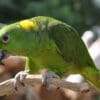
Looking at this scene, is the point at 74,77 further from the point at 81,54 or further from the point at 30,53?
the point at 30,53

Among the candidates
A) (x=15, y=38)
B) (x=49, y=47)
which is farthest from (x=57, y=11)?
(x=15, y=38)

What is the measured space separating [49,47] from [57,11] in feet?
11.1

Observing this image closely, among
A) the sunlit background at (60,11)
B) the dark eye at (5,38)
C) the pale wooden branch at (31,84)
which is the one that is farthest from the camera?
the sunlit background at (60,11)

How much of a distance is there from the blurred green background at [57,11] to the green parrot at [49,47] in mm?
2870

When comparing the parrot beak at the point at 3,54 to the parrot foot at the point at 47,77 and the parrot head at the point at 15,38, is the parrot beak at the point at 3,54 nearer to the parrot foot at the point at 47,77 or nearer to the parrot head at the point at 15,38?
the parrot head at the point at 15,38

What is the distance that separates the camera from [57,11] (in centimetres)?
496

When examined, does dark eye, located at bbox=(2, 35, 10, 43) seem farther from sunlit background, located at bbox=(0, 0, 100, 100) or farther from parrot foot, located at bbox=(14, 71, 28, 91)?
sunlit background, located at bbox=(0, 0, 100, 100)

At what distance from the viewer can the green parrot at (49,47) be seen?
1.51 meters

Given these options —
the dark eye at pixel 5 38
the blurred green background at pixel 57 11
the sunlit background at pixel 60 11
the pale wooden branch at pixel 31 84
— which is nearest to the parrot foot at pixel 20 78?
the pale wooden branch at pixel 31 84

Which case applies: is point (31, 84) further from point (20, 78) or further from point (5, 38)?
point (5, 38)

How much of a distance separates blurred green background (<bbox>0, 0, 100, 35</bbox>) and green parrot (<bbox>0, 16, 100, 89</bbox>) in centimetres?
287

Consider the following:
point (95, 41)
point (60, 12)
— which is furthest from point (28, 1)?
point (95, 41)

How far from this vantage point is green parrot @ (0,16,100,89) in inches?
59.4

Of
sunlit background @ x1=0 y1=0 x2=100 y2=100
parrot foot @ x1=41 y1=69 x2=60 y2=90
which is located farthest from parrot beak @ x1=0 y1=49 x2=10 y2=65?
sunlit background @ x1=0 y1=0 x2=100 y2=100
